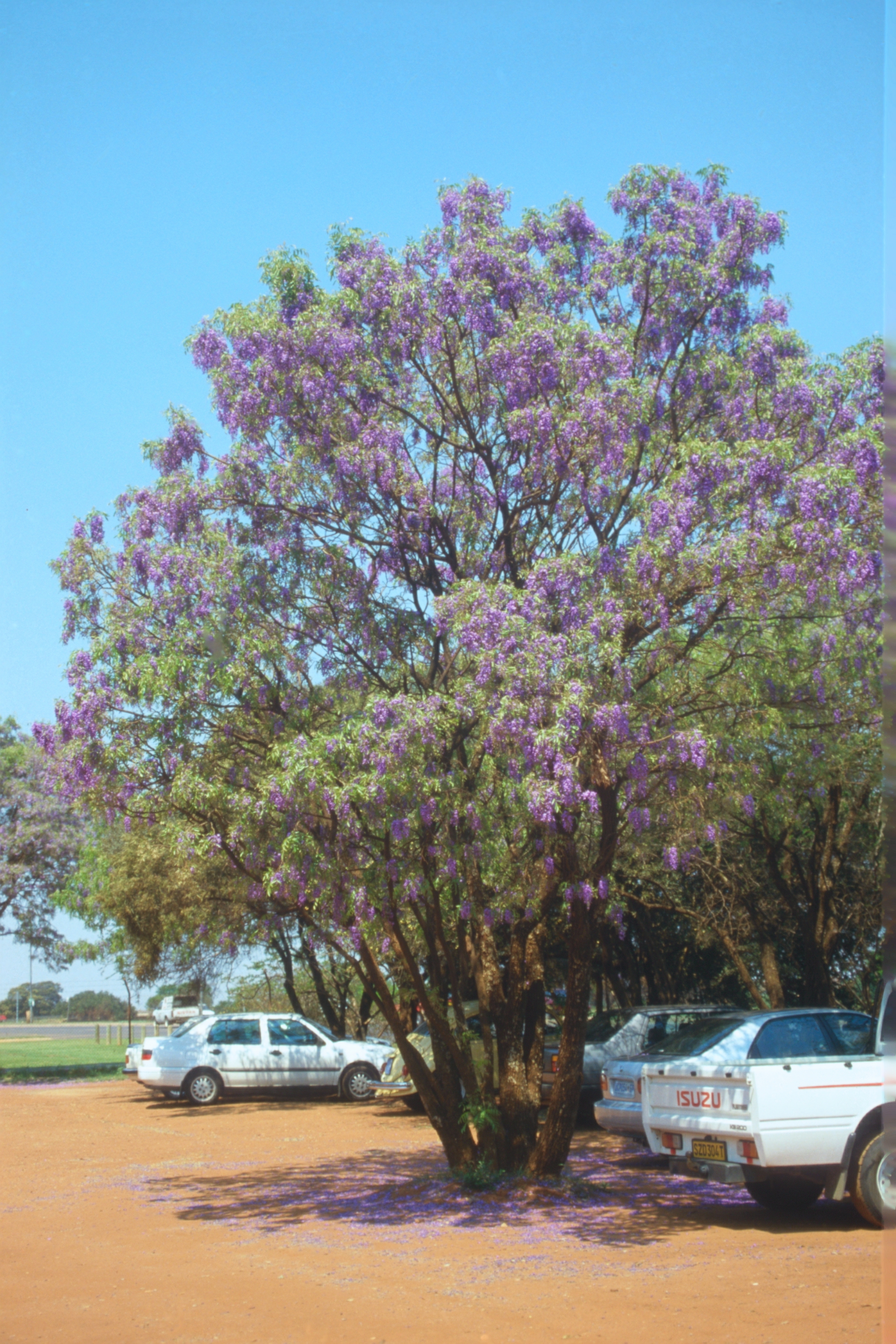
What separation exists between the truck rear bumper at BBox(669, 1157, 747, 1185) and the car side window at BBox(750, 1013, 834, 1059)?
3.92 feet

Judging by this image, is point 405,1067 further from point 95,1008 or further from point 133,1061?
point 95,1008

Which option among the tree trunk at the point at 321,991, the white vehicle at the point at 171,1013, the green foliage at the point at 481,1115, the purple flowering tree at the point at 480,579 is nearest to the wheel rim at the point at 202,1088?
the tree trunk at the point at 321,991

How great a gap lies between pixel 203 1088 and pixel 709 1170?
48.7 feet

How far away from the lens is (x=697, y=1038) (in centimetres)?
1113

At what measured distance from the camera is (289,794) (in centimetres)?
869

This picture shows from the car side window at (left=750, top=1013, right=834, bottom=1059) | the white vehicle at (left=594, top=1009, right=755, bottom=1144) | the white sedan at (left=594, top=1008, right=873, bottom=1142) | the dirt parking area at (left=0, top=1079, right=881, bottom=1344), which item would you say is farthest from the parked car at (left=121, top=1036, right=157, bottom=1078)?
the car side window at (left=750, top=1013, right=834, bottom=1059)

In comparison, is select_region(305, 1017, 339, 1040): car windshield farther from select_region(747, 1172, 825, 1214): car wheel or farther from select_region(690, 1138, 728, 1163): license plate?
select_region(690, 1138, 728, 1163): license plate

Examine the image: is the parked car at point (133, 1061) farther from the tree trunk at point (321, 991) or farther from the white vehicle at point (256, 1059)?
the tree trunk at point (321, 991)

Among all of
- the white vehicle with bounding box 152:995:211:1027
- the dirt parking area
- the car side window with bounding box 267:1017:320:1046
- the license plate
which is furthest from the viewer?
the white vehicle with bounding box 152:995:211:1027

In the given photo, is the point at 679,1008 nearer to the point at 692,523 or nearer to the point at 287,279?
the point at 692,523

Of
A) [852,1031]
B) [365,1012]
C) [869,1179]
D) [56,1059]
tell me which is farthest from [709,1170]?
[56,1059]

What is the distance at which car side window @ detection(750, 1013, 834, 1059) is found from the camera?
33.3 ft

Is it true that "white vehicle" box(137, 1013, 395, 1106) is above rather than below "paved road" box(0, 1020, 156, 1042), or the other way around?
above

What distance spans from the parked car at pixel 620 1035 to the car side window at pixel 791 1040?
4.29 meters
